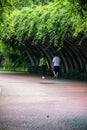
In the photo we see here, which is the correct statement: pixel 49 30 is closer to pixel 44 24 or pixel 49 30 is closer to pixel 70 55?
pixel 44 24

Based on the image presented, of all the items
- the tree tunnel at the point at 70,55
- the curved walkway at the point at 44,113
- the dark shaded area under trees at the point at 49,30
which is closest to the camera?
the curved walkway at the point at 44,113

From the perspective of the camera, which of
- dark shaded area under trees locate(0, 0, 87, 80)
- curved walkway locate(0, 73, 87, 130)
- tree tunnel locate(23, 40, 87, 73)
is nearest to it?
curved walkway locate(0, 73, 87, 130)

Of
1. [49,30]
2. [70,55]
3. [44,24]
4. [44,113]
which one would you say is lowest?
[44,113]

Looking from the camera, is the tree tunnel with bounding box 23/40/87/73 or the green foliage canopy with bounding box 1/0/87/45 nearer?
the green foliage canopy with bounding box 1/0/87/45

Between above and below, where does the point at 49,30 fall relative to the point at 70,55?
above

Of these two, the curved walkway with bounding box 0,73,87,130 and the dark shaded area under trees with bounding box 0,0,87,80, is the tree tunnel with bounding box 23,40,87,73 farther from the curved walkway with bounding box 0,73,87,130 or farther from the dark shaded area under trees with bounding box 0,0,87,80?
the curved walkway with bounding box 0,73,87,130

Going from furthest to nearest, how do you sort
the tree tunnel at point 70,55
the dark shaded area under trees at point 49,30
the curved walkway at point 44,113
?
the tree tunnel at point 70,55 → the dark shaded area under trees at point 49,30 → the curved walkway at point 44,113

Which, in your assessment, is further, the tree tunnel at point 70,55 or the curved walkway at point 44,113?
the tree tunnel at point 70,55

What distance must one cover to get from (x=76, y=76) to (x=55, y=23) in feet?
20.1

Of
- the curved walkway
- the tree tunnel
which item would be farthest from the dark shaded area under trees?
the curved walkway

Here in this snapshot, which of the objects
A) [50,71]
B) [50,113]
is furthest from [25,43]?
[50,113]

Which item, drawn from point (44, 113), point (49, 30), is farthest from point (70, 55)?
point (44, 113)

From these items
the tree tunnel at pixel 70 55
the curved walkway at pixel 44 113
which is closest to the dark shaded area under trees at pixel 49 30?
the tree tunnel at pixel 70 55

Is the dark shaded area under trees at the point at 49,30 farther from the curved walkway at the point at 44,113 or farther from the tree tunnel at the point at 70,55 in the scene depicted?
the curved walkway at the point at 44,113
